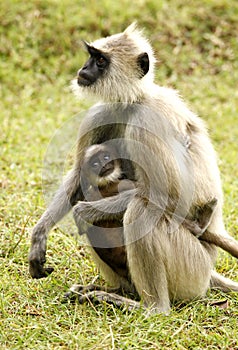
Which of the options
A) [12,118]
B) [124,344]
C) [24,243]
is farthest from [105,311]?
[12,118]

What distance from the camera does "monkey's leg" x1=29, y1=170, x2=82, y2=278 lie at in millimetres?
4211

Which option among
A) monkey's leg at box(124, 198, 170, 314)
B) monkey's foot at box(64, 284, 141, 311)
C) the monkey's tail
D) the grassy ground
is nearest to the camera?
the grassy ground

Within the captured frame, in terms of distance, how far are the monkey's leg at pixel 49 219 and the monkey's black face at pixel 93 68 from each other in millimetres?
608

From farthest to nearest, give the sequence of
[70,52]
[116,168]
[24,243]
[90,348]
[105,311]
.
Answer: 1. [70,52]
2. [24,243]
3. [116,168]
4. [105,311]
5. [90,348]

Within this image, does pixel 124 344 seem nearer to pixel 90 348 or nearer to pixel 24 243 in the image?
pixel 90 348

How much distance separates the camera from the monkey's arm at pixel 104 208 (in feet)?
13.3

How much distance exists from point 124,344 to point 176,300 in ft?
2.52

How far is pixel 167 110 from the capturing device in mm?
4191

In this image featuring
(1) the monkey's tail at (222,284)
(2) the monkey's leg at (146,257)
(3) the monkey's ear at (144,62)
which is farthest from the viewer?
(1) the monkey's tail at (222,284)

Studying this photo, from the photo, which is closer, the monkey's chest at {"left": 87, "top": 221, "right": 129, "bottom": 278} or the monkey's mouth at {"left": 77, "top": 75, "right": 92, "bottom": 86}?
the monkey's chest at {"left": 87, "top": 221, "right": 129, "bottom": 278}

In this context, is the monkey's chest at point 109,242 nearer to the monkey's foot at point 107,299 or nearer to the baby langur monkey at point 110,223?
the baby langur monkey at point 110,223

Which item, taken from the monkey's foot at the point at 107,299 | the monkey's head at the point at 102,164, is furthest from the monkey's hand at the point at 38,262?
the monkey's head at the point at 102,164

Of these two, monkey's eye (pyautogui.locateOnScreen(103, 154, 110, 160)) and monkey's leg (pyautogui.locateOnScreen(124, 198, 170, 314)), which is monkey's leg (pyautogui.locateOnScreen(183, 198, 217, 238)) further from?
monkey's eye (pyautogui.locateOnScreen(103, 154, 110, 160))

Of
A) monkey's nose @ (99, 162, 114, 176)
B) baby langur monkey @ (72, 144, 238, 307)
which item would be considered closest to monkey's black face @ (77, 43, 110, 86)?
baby langur monkey @ (72, 144, 238, 307)
